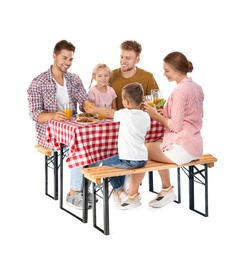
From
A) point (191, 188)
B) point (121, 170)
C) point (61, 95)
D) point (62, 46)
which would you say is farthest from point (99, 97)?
point (191, 188)

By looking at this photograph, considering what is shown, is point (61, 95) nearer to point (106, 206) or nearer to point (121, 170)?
point (121, 170)

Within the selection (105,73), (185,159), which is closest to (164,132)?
(185,159)

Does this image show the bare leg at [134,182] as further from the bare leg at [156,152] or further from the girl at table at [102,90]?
the girl at table at [102,90]

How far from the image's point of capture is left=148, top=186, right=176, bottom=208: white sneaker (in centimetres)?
638

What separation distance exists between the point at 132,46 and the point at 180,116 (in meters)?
1.34

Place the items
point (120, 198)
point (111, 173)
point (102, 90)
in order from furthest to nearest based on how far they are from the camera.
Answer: point (102, 90) < point (120, 198) < point (111, 173)

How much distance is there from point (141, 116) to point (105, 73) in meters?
1.07

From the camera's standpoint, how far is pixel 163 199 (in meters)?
6.39

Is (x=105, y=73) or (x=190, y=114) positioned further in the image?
(x=105, y=73)

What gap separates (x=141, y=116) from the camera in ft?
18.2

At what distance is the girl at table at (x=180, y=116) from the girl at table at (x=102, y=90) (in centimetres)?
77

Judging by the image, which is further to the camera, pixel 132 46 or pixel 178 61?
pixel 132 46

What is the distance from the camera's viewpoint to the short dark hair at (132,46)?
6656 millimetres

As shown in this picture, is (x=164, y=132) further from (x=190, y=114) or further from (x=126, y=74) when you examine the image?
(x=126, y=74)
